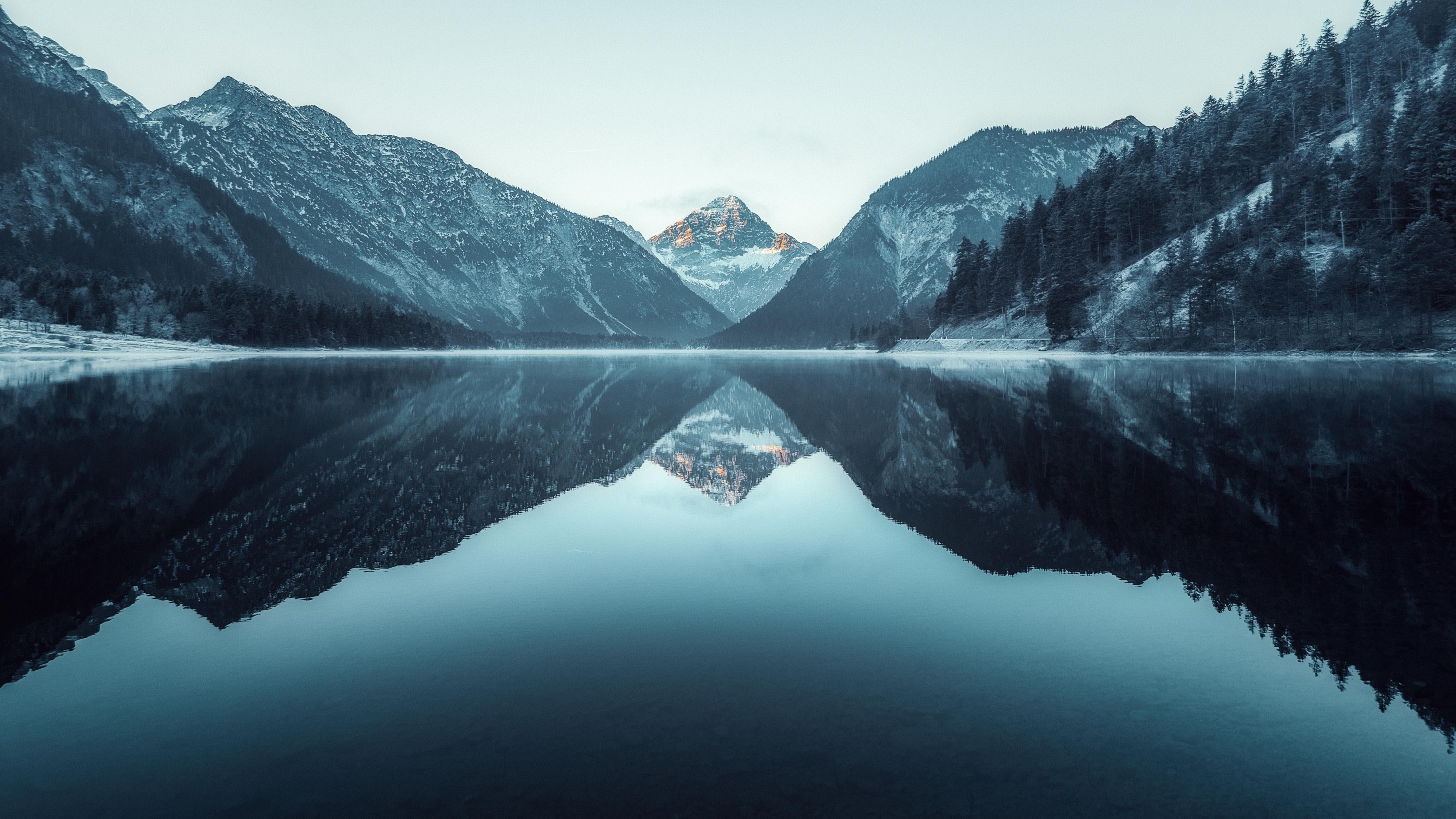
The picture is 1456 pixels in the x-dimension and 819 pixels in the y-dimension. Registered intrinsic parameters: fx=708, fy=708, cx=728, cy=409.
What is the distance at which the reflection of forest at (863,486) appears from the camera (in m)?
9.85

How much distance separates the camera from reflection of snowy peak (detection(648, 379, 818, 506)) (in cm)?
2053

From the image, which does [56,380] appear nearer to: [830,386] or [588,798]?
[830,386]

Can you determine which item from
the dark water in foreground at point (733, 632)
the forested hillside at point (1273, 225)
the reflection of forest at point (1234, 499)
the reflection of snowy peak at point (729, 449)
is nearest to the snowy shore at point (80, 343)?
the reflection of snowy peak at point (729, 449)

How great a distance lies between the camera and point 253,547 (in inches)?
494

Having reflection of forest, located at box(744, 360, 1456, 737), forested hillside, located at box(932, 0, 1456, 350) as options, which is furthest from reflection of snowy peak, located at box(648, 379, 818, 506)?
forested hillside, located at box(932, 0, 1456, 350)

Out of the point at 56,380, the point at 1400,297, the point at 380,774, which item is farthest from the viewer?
the point at 1400,297

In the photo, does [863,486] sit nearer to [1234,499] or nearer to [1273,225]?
[1234,499]

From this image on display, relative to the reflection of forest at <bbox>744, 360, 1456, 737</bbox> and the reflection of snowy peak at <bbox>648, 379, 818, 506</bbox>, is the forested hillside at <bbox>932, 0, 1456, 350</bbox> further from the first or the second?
the reflection of snowy peak at <bbox>648, 379, 818, 506</bbox>

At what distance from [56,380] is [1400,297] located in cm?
12462

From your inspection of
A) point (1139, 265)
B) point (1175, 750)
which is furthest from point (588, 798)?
point (1139, 265)

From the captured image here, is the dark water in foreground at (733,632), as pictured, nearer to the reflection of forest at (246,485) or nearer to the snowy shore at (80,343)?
the reflection of forest at (246,485)

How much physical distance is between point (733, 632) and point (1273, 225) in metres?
118

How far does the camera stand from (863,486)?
793 inches

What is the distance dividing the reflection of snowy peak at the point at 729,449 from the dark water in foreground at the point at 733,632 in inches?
12.7
